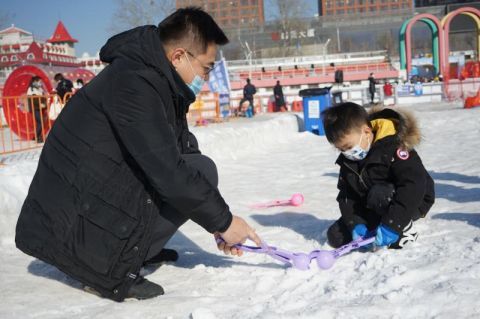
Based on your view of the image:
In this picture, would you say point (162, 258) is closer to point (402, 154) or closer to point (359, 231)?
point (359, 231)

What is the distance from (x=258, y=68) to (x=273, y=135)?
105 feet

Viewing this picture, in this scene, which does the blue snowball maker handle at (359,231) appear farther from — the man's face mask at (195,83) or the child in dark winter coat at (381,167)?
the man's face mask at (195,83)

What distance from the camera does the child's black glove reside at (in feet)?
9.16

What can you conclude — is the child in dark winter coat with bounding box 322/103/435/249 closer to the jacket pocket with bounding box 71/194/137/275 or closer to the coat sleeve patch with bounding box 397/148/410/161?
the coat sleeve patch with bounding box 397/148/410/161

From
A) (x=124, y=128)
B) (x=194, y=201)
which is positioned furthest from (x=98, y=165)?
(x=194, y=201)

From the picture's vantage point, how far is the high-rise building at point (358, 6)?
99562 mm

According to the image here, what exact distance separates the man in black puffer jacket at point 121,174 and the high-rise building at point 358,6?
10256 cm

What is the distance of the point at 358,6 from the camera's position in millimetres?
102062

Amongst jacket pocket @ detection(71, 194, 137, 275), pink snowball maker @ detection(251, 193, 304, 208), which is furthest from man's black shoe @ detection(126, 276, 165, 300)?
pink snowball maker @ detection(251, 193, 304, 208)

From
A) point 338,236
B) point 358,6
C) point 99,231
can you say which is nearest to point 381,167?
point 338,236

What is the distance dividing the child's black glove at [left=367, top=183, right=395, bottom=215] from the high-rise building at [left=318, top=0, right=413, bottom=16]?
101898 mm

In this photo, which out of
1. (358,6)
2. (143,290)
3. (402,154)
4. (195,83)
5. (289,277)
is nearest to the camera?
(143,290)

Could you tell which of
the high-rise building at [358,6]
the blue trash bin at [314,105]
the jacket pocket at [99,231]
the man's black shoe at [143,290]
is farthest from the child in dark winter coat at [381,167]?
the high-rise building at [358,6]

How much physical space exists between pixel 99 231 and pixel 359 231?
151 cm
